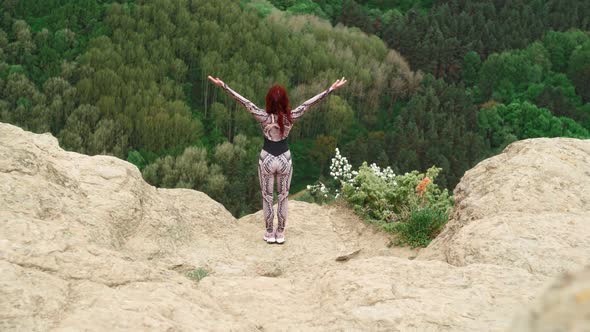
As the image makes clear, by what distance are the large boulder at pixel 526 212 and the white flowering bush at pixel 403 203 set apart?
2.59 ft

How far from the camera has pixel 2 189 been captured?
657cm

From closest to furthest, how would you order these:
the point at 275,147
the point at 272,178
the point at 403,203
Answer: the point at 275,147
the point at 272,178
the point at 403,203

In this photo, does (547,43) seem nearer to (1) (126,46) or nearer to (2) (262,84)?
(2) (262,84)

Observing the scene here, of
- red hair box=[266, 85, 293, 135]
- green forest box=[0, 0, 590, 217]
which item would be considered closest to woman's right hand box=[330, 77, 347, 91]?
red hair box=[266, 85, 293, 135]

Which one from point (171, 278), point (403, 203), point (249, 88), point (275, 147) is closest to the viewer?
point (171, 278)

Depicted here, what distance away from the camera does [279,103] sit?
9.74m

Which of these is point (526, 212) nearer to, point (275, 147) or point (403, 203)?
point (275, 147)

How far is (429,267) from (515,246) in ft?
3.11

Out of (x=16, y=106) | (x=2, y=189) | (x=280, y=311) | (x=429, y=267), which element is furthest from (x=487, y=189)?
(x=16, y=106)

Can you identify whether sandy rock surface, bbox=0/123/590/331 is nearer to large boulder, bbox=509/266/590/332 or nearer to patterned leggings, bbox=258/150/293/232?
patterned leggings, bbox=258/150/293/232

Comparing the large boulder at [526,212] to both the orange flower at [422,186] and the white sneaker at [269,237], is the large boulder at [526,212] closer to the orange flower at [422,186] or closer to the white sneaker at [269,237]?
the orange flower at [422,186]

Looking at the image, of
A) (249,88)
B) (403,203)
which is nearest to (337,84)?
(403,203)

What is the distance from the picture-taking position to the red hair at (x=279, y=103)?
9.72 metres

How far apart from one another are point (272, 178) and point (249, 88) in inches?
1589
